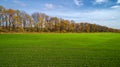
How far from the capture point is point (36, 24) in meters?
85.7

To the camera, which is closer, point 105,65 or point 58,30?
point 105,65

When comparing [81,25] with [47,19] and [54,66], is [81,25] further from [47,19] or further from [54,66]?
[54,66]

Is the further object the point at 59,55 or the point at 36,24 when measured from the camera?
the point at 36,24

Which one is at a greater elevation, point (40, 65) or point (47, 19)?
point (47, 19)

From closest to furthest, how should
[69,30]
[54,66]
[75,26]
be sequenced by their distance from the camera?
1. [54,66]
2. [69,30]
3. [75,26]

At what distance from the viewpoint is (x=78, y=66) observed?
35.4 feet

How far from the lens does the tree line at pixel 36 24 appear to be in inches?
2853

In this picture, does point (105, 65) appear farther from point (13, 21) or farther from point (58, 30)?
point (58, 30)

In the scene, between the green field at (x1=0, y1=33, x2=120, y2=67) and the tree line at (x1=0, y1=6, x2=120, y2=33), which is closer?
the green field at (x1=0, y1=33, x2=120, y2=67)

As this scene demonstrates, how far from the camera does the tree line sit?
72.5 m

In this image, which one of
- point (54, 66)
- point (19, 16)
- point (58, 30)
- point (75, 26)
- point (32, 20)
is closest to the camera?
point (54, 66)

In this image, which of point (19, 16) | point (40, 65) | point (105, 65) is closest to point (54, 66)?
point (40, 65)

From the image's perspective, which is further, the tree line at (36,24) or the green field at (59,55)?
the tree line at (36,24)

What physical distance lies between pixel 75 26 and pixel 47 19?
67.1ft
